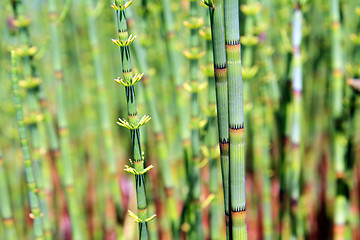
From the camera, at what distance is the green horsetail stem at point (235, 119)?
553mm

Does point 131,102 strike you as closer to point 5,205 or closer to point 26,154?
point 26,154

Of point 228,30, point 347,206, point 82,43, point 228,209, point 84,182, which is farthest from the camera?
point 82,43

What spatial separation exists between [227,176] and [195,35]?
33cm

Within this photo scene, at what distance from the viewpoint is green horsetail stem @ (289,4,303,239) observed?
936mm


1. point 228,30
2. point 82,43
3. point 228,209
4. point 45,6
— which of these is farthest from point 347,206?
point 45,6

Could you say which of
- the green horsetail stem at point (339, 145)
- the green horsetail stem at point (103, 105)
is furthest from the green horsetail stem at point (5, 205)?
the green horsetail stem at point (339, 145)

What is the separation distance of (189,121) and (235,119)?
683 millimetres

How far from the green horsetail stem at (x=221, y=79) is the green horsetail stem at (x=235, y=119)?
1 cm

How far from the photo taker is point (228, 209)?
661mm

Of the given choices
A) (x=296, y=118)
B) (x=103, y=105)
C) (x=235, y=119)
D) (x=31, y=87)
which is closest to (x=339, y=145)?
(x=296, y=118)

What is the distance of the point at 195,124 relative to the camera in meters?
0.88

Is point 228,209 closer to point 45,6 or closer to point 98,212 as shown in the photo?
point 98,212

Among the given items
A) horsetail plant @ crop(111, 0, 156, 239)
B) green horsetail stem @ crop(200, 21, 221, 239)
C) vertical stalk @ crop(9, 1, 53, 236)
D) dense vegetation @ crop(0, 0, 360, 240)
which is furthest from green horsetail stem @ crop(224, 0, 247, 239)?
vertical stalk @ crop(9, 1, 53, 236)

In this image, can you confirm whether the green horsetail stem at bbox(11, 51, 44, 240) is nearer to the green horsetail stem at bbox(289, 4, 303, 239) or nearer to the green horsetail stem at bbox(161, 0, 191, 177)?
the green horsetail stem at bbox(161, 0, 191, 177)
